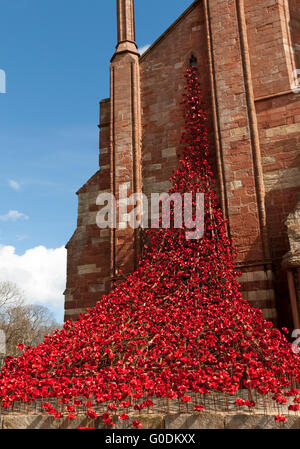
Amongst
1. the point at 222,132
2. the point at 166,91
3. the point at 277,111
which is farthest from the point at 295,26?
the point at 166,91

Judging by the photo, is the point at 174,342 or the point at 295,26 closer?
the point at 174,342

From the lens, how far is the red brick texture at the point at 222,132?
10.0m

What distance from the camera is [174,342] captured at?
765 cm

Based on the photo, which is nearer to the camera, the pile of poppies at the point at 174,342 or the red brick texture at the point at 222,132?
the pile of poppies at the point at 174,342

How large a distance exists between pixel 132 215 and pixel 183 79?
438 centimetres

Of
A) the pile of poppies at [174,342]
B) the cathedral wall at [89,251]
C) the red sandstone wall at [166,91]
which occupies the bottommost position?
the pile of poppies at [174,342]

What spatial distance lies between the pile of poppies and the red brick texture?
1.68ft

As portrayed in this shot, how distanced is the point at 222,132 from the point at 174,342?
5.89 m

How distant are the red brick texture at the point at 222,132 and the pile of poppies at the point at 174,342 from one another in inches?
20.2

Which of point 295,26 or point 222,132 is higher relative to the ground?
point 295,26

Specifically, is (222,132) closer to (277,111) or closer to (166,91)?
(277,111)

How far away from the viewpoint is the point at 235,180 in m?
10.5

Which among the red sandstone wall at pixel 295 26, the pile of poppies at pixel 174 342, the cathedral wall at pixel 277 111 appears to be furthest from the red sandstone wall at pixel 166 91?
the red sandstone wall at pixel 295 26

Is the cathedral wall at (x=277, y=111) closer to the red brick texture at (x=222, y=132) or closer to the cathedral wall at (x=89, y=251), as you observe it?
the red brick texture at (x=222, y=132)
